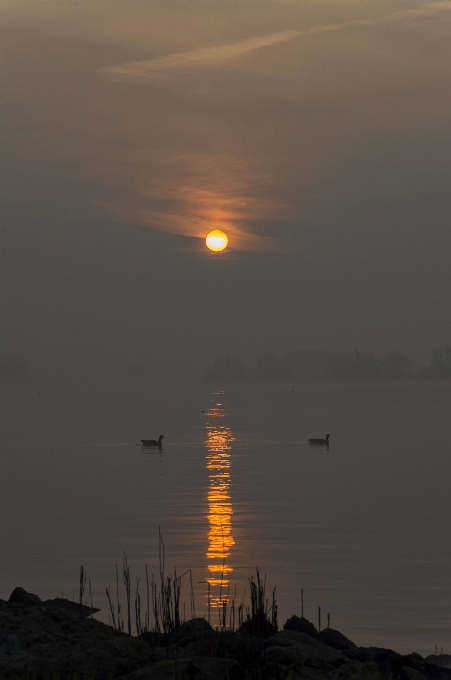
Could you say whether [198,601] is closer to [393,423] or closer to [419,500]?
[419,500]

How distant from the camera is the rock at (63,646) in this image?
1279 centimetres

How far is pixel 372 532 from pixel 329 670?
23576mm

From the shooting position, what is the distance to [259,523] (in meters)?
38.1

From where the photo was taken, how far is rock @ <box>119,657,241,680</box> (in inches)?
479

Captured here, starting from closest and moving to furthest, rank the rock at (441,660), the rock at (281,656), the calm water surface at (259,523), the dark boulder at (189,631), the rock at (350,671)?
the rock at (350,671) < the rock at (281,656) < the dark boulder at (189,631) < the rock at (441,660) < the calm water surface at (259,523)

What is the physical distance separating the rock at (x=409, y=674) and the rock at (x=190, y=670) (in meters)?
2.48

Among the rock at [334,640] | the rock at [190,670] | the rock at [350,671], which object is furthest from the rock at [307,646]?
the rock at [190,670]

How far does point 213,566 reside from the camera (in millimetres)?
27844

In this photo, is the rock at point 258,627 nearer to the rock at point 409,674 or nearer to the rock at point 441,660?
the rock at point 409,674

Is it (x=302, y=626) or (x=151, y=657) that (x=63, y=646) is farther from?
(x=302, y=626)

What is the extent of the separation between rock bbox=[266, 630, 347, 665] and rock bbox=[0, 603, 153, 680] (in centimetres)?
227

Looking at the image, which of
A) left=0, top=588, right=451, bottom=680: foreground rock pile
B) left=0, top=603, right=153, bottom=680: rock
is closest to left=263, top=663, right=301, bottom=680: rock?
left=0, top=588, right=451, bottom=680: foreground rock pile

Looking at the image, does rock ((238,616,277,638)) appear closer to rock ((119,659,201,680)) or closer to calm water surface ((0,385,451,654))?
calm water surface ((0,385,451,654))

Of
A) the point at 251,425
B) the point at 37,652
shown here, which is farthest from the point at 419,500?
the point at 251,425
